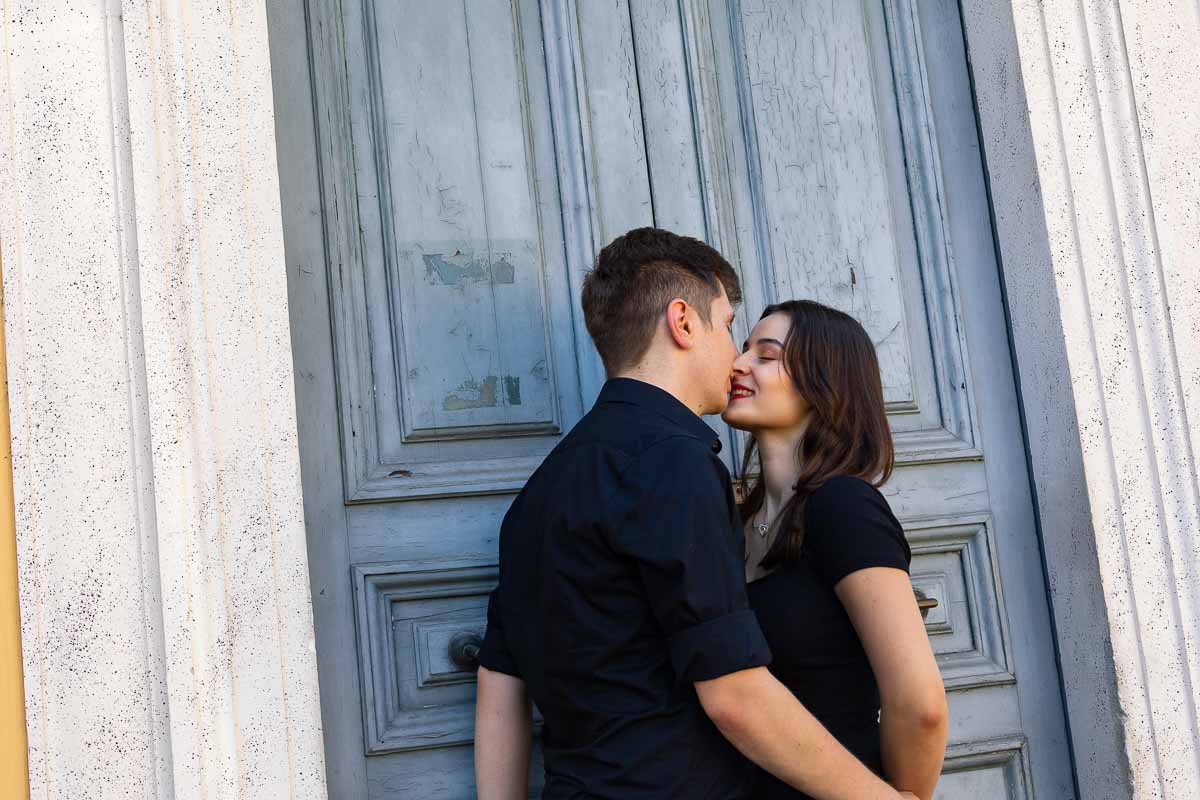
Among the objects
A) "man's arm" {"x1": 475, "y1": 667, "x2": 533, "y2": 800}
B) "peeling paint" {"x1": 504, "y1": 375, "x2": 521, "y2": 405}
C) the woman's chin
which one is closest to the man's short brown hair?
the woman's chin

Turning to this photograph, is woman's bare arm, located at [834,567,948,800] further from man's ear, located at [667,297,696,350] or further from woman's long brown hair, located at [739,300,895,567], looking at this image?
man's ear, located at [667,297,696,350]

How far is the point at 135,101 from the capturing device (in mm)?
2068

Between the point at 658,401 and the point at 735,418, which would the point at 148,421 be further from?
the point at 735,418

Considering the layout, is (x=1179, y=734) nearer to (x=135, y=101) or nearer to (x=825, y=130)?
(x=825, y=130)

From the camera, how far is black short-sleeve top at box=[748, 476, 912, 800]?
6.60 ft

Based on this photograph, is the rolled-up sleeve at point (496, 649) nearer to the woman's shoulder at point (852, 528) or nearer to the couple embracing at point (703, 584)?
the couple embracing at point (703, 584)

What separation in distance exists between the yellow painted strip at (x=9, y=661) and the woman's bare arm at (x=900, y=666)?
128 cm

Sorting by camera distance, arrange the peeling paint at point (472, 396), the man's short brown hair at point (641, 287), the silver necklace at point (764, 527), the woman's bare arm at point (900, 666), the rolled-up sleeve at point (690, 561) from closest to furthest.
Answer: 1. the rolled-up sleeve at point (690, 561)
2. the woman's bare arm at point (900, 666)
3. the man's short brown hair at point (641, 287)
4. the silver necklace at point (764, 527)
5. the peeling paint at point (472, 396)

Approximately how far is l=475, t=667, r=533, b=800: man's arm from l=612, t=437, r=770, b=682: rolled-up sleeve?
44 cm

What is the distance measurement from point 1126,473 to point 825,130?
95 centimetres

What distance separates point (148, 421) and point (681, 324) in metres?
0.88

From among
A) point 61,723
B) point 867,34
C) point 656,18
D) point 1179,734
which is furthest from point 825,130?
point 61,723

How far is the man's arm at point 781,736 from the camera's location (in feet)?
5.80

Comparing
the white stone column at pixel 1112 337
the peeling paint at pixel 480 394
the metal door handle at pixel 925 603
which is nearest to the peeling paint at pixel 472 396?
the peeling paint at pixel 480 394
